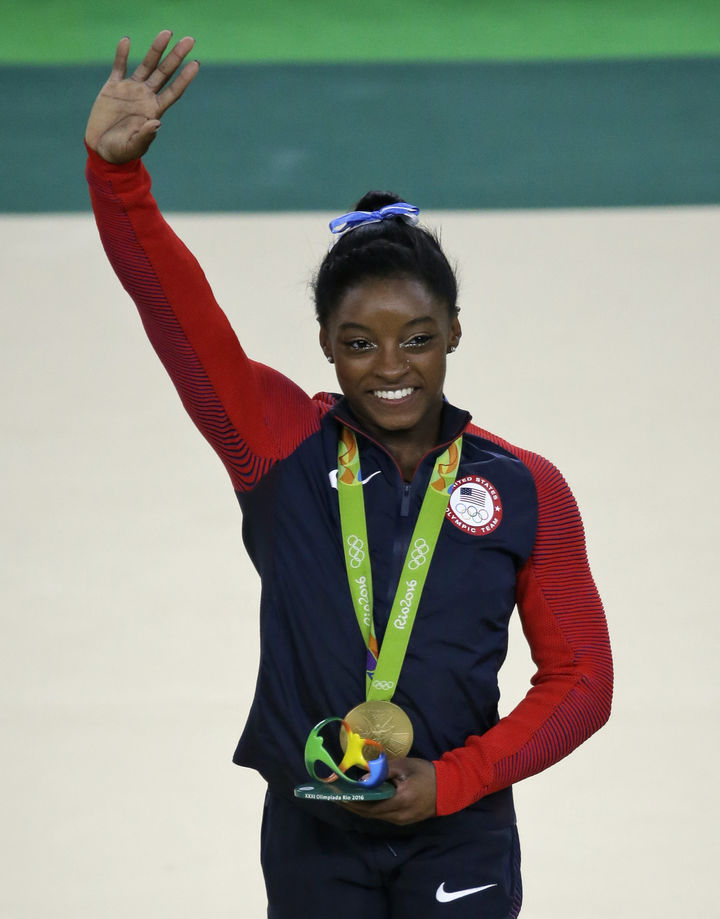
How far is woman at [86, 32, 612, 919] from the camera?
1.56m

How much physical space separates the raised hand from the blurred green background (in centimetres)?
350

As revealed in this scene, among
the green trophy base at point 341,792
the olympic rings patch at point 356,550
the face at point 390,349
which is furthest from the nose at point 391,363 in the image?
the green trophy base at point 341,792

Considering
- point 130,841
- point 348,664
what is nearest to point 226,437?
point 348,664

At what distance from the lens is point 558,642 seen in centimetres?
169

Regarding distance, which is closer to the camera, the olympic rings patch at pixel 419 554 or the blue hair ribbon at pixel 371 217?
the olympic rings patch at pixel 419 554

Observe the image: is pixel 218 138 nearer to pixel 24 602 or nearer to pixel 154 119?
pixel 24 602

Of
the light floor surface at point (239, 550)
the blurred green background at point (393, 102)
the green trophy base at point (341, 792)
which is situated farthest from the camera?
the blurred green background at point (393, 102)

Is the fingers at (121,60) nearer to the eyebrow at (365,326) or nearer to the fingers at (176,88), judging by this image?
the fingers at (176,88)

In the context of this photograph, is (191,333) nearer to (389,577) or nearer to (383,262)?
(383,262)

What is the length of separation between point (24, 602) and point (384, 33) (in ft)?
10.0

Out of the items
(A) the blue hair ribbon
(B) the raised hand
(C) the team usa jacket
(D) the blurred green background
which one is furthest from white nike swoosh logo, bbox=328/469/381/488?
(D) the blurred green background

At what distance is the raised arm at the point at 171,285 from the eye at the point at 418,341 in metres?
0.18

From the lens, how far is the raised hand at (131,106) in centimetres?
143

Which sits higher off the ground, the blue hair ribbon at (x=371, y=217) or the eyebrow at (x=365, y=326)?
the blue hair ribbon at (x=371, y=217)
